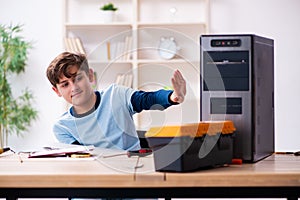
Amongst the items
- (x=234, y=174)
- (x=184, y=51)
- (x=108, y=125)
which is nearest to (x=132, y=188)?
(x=234, y=174)

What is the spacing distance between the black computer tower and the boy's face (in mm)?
→ 579

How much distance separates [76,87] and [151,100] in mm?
302

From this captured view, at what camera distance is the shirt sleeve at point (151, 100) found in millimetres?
2236

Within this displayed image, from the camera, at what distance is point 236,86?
77.3 inches

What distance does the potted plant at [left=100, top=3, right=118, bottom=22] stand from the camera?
5430 mm

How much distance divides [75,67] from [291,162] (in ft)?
3.04

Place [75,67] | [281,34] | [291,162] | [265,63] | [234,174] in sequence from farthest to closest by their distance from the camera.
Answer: [281,34]
[75,67]
[265,63]
[291,162]
[234,174]

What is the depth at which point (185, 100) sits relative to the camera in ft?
6.98

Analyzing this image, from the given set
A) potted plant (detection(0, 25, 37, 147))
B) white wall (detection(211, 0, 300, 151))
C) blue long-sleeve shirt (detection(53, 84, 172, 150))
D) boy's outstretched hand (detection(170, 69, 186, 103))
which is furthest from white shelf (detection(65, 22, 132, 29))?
boy's outstretched hand (detection(170, 69, 186, 103))

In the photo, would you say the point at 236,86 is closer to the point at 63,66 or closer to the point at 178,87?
the point at 178,87

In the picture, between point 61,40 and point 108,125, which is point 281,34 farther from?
point 108,125

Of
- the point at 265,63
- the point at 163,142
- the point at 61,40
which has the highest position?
the point at 61,40

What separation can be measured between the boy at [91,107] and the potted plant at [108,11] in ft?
9.65

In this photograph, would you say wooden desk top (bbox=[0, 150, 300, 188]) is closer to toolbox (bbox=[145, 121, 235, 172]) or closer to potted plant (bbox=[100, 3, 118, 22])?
toolbox (bbox=[145, 121, 235, 172])
